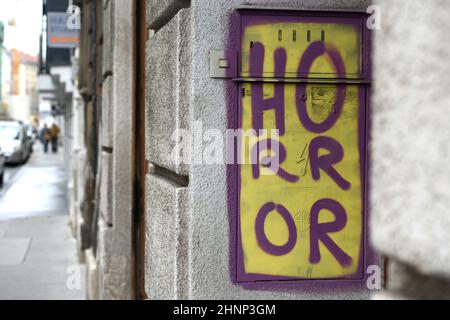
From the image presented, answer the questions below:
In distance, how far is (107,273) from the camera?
5.76 meters

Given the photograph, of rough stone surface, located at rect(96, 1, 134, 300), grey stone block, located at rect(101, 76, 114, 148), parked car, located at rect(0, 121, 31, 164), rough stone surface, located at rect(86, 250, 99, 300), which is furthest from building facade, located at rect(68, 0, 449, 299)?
parked car, located at rect(0, 121, 31, 164)

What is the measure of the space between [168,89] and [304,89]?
A: 0.56 meters

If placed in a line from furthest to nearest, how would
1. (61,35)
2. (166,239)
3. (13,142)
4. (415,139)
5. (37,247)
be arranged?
1. (13,142)
2. (61,35)
3. (37,247)
4. (166,239)
5. (415,139)

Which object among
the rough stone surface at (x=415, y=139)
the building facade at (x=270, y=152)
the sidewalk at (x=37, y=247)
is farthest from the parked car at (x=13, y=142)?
the rough stone surface at (x=415, y=139)

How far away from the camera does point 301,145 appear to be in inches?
116

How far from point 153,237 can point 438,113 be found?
2.73 meters

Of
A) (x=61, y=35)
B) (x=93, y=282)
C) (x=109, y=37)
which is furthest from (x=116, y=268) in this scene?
(x=61, y=35)

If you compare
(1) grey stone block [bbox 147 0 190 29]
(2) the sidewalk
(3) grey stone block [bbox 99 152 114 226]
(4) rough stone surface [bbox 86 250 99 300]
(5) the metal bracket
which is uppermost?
(1) grey stone block [bbox 147 0 190 29]

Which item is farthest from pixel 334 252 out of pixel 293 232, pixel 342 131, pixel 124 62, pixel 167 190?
pixel 124 62

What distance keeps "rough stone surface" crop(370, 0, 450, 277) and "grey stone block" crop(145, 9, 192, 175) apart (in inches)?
77.6

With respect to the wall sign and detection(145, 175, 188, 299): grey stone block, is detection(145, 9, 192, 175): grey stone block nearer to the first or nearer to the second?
detection(145, 175, 188, 299): grey stone block

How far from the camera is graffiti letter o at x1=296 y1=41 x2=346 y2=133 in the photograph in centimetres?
295

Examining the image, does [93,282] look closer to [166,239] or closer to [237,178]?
[166,239]
